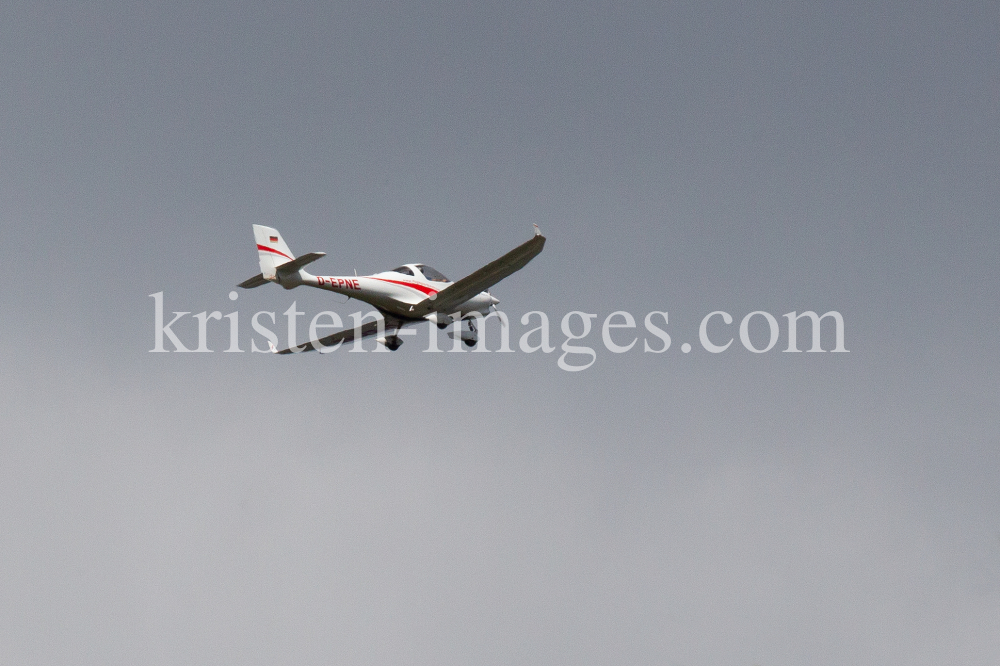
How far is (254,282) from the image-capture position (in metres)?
39.4

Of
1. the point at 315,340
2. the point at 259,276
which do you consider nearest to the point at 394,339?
the point at 315,340

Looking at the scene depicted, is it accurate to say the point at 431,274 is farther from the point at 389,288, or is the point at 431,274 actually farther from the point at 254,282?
the point at 254,282

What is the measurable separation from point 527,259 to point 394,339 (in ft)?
23.1

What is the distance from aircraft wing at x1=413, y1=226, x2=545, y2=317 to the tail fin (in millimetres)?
4931

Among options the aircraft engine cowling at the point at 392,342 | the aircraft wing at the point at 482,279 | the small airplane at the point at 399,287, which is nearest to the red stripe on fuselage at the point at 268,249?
the small airplane at the point at 399,287

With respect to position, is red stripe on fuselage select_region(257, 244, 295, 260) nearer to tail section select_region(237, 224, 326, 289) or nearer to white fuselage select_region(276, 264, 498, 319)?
tail section select_region(237, 224, 326, 289)

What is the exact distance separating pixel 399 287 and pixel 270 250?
4.65 meters

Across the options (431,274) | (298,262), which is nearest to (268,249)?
(298,262)

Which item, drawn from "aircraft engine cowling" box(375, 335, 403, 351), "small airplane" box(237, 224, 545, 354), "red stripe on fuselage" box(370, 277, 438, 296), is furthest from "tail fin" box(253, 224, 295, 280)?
"aircraft engine cowling" box(375, 335, 403, 351)

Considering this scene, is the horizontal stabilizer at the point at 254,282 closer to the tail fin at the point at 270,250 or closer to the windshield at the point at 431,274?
the tail fin at the point at 270,250

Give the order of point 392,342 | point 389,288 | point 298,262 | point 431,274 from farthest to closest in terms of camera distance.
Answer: point 392,342 < point 431,274 < point 389,288 < point 298,262

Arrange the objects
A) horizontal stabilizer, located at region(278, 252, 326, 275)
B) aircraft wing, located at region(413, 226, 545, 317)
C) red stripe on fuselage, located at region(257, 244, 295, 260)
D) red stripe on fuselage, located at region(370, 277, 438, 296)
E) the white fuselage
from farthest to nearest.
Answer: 1. red stripe on fuselage, located at region(370, 277, 438, 296)
2. the white fuselage
3. red stripe on fuselage, located at region(257, 244, 295, 260)
4. aircraft wing, located at region(413, 226, 545, 317)
5. horizontal stabilizer, located at region(278, 252, 326, 275)

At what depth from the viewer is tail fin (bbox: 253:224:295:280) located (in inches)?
1548

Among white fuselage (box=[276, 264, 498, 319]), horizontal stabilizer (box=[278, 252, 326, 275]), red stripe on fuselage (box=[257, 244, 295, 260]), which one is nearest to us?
horizontal stabilizer (box=[278, 252, 326, 275])
